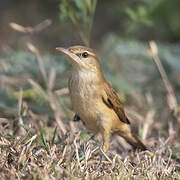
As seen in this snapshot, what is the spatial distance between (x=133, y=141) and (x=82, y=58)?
1.24m

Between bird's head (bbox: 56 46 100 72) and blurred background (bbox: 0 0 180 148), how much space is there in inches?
34.4

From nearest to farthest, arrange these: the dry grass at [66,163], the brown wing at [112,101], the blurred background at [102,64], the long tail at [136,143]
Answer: the dry grass at [66,163], the brown wing at [112,101], the long tail at [136,143], the blurred background at [102,64]

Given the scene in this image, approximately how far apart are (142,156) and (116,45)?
118 inches

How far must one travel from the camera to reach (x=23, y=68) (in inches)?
249

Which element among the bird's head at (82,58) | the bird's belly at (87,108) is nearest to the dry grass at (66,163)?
the bird's belly at (87,108)

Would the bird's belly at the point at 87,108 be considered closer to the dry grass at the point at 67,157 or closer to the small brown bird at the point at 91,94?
the small brown bird at the point at 91,94

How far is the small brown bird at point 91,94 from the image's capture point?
15.8 feet

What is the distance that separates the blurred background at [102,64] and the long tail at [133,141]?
247 millimetres

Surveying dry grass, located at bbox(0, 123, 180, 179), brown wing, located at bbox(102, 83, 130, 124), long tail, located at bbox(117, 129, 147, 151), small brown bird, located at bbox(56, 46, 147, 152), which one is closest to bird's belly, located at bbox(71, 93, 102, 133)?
small brown bird, located at bbox(56, 46, 147, 152)

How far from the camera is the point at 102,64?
6.77 meters

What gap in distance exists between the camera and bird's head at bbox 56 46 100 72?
4840mm

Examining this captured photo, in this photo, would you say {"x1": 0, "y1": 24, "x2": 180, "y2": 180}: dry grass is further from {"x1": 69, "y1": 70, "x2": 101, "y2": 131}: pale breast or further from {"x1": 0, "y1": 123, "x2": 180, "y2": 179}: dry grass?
{"x1": 69, "y1": 70, "x2": 101, "y2": 131}: pale breast

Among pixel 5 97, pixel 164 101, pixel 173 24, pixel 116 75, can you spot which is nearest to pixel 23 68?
pixel 5 97

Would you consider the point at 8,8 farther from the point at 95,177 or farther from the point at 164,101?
the point at 95,177
